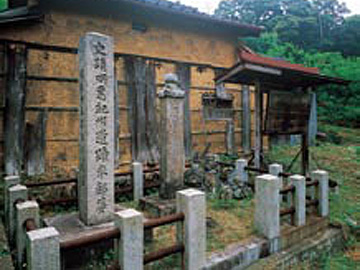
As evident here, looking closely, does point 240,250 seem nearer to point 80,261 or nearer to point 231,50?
point 80,261

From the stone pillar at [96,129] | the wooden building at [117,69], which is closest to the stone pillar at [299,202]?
the stone pillar at [96,129]

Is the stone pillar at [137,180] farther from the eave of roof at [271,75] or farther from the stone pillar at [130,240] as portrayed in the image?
the stone pillar at [130,240]

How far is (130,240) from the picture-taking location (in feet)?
8.98

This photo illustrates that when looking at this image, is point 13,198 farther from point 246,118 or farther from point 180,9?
point 246,118

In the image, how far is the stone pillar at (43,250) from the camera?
7.42 ft

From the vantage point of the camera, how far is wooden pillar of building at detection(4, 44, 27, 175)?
6516mm

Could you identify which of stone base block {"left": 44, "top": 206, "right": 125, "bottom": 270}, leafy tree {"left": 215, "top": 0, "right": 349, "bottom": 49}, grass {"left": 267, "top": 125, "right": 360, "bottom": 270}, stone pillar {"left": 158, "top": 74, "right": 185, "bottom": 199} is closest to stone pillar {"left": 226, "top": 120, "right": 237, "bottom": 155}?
grass {"left": 267, "top": 125, "right": 360, "bottom": 270}

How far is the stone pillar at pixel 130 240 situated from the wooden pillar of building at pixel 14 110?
523 cm

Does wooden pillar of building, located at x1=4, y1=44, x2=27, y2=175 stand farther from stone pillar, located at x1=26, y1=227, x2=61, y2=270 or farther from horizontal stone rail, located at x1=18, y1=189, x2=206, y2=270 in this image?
stone pillar, located at x1=26, y1=227, x2=61, y2=270

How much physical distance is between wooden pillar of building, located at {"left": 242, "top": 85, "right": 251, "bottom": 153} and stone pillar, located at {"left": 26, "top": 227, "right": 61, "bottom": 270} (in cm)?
963

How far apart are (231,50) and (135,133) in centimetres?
570

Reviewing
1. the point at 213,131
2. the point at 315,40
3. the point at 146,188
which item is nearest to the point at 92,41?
the point at 146,188

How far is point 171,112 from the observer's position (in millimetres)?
5438

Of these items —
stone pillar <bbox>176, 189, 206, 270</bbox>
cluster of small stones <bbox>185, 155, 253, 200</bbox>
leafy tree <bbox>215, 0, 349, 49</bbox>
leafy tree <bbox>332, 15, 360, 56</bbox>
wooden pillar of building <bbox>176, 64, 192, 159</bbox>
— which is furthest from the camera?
leafy tree <bbox>215, 0, 349, 49</bbox>
